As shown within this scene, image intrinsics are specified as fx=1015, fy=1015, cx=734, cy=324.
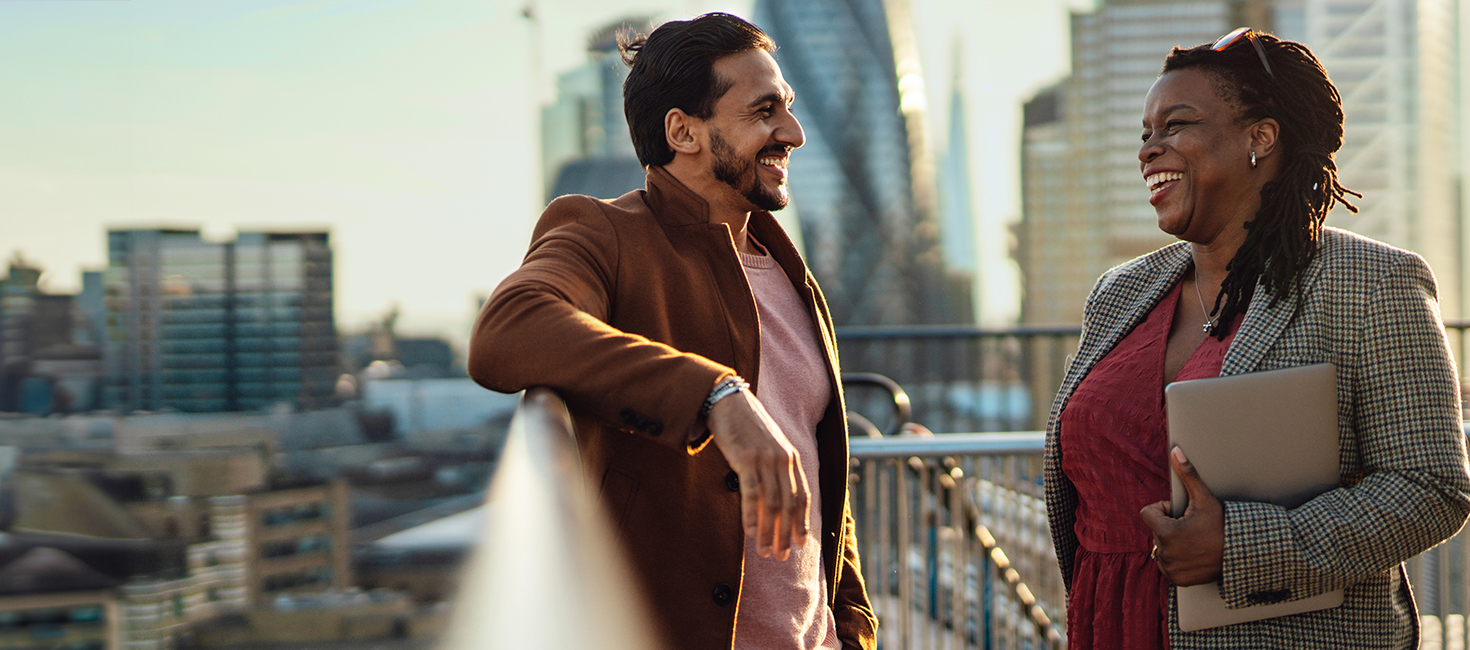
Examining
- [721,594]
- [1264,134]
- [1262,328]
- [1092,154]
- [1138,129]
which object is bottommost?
[721,594]

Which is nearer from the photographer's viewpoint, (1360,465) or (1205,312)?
(1360,465)

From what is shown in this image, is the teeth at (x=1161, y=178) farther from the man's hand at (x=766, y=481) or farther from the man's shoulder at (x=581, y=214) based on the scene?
the man's hand at (x=766, y=481)

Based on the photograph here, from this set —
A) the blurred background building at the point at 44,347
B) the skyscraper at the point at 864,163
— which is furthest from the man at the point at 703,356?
the skyscraper at the point at 864,163

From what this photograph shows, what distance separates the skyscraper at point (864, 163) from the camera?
294 ft

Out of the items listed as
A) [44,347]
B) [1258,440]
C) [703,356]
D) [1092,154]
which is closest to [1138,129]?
[1092,154]

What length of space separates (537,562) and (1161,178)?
141 cm

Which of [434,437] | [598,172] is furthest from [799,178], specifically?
[434,437]

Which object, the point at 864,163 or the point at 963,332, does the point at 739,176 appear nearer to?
the point at 963,332

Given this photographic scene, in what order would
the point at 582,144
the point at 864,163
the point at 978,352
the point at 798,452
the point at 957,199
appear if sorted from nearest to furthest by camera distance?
the point at 798,452, the point at 978,352, the point at 582,144, the point at 864,163, the point at 957,199

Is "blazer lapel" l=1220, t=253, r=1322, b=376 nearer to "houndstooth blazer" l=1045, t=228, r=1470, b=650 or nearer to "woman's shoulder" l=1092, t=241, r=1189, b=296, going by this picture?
"houndstooth blazer" l=1045, t=228, r=1470, b=650

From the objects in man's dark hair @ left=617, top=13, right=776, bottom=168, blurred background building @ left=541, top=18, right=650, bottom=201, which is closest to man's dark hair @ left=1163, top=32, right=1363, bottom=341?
man's dark hair @ left=617, top=13, right=776, bottom=168

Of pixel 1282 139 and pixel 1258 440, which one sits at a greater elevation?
pixel 1282 139

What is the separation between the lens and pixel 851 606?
1.61 metres

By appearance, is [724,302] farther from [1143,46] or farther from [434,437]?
[1143,46]
